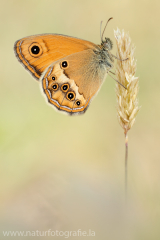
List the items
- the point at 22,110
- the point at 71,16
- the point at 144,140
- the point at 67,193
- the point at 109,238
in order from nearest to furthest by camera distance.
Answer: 1. the point at 109,238
2. the point at 67,193
3. the point at 144,140
4. the point at 22,110
5. the point at 71,16

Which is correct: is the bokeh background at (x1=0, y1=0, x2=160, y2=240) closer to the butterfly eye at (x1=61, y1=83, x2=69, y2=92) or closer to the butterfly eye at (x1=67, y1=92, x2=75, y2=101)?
the butterfly eye at (x1=67, y1=92, x2=75, y2=101)

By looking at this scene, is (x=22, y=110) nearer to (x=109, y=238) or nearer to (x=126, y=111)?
(x=126, y=111)

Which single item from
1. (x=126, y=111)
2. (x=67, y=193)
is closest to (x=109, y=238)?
(x=67, y=193)

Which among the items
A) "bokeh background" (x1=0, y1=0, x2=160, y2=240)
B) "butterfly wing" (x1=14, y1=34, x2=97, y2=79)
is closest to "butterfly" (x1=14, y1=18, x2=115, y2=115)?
"butterfly wing" (x1=14, y1=34, x2=97, y2=79)

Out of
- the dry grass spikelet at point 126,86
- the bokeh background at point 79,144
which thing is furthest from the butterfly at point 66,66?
the bokeh background at point 79,144

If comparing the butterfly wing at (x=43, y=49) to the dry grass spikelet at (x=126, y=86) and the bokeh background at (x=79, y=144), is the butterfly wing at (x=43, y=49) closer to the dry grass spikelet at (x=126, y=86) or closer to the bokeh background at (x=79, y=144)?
the dry grass spikelet at (x=126, y=86)
